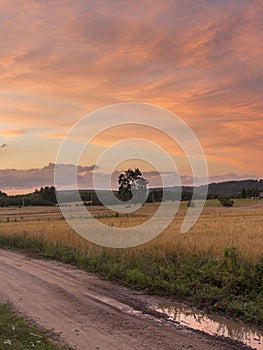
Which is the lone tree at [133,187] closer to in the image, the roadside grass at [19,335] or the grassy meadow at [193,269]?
the grassy meadow at [193,269]

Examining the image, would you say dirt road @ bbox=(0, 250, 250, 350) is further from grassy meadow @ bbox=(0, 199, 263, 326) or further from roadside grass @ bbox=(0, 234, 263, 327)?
grassy meadow @ bbox=(0, 199, 263, 326)

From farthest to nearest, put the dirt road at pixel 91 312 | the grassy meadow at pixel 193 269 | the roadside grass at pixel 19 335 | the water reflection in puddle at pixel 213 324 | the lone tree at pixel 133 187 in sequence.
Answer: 1. the lone tree at pixel 133 187
2. the grassy meadow at pixel 193 269
3. the water reflection in puddle at pixel 213 324
4. the dirt road at pixel 91 312
5. the roadside grass at pixel 19 335

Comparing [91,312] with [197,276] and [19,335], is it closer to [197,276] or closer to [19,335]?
[19,335]

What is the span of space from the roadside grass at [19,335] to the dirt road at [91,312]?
403 mm

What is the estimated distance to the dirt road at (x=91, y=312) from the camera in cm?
827

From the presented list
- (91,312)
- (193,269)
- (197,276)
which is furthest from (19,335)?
(193,269)

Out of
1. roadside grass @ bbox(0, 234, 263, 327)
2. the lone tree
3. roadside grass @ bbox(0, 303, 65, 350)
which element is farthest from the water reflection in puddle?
the lone tree

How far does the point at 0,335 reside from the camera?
8.22 m

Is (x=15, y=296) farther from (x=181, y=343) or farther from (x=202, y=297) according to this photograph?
(x=181, y=343)

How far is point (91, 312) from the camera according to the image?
416 inches

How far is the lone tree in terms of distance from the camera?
1804 inches

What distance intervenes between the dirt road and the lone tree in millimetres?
28843

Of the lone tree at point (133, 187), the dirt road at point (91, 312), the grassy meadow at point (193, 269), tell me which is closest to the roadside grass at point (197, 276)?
the grassy meadow at point (193, 269)

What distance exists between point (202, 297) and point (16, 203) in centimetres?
10329
